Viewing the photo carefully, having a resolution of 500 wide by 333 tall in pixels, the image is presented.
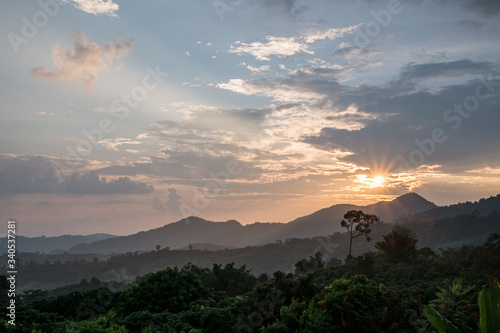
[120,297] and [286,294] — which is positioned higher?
[286,294]

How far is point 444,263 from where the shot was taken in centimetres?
4866

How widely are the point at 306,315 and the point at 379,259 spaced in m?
41.0

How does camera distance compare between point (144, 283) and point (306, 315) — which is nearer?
point (306, 315)

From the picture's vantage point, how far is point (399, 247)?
55.4 meters

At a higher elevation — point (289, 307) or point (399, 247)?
point (289, 307)

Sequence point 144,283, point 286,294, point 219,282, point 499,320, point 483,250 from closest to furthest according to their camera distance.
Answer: point 499,320
point 286,294
point 144,283
point 483,250
point 219,282

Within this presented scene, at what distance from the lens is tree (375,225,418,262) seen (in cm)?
5494

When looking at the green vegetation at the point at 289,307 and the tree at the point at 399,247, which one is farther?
the tree at the point at 399,247

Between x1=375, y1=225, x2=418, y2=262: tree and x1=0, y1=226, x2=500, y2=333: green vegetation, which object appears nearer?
x1=0, y1=226, x2=500, y2=333: green vegetation

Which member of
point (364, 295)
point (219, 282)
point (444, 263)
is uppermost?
point (364, 295)

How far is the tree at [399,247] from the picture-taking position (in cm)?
5494

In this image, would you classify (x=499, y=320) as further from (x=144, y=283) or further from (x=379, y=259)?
(x=379, y=259)

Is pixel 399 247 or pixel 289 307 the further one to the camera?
pixel 399 247

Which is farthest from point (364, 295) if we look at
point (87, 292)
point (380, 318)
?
point (87, 292)
